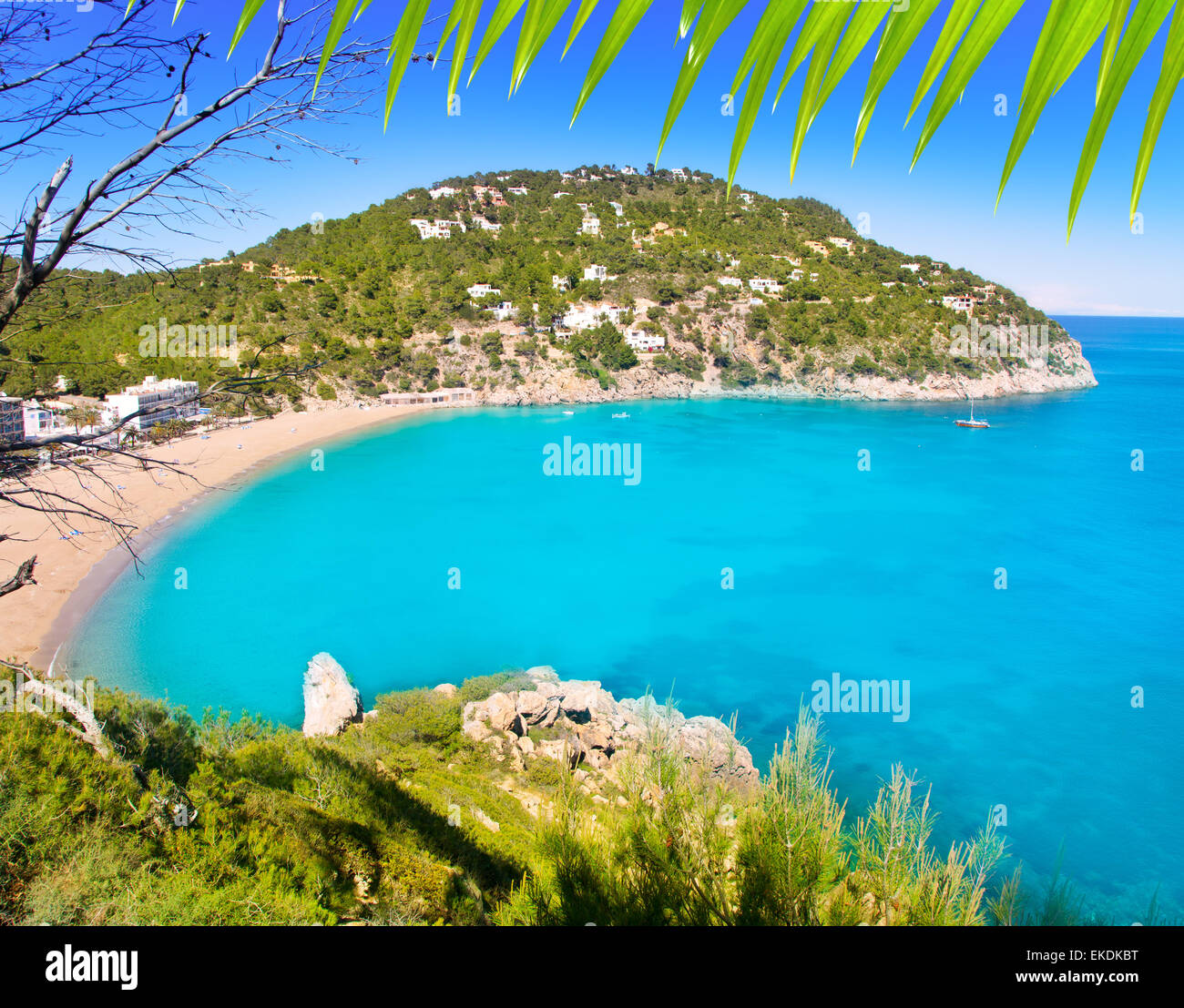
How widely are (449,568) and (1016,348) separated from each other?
48395 millimetres

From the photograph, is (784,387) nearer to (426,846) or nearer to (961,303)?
(961,303)

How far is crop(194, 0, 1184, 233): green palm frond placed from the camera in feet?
0.81

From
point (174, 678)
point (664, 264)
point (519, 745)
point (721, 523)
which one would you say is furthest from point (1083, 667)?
point (664, 264)

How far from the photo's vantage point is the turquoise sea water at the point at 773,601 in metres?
11.5

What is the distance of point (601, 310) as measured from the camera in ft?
147

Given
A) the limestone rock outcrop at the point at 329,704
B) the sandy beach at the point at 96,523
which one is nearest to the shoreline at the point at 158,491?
the sandy beach at the point at 96,523

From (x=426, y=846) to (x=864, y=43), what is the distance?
516 cm

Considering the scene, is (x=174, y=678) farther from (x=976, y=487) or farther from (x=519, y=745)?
(x=976, y=487)

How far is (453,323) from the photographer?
1644 inches

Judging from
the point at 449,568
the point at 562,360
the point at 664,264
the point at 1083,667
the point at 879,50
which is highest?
the point at 664,264

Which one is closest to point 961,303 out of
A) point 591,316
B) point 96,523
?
point 591,316

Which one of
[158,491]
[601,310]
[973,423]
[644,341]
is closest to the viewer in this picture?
[158,491]

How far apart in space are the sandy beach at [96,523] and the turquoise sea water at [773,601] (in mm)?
846
